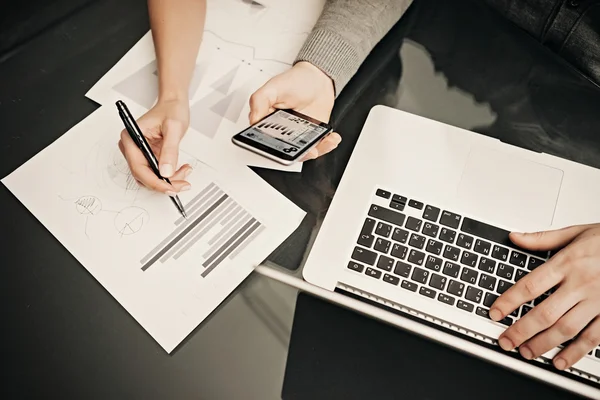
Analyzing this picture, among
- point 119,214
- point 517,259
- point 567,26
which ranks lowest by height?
point 119,214

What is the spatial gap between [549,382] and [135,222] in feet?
1.58

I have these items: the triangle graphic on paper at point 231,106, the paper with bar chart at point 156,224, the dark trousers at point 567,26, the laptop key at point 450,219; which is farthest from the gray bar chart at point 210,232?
the dark trousers at point 567,26

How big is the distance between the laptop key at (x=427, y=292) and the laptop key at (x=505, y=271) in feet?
0.25

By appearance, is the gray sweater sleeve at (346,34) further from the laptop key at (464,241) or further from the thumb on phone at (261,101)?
the laptop key at (464,241)

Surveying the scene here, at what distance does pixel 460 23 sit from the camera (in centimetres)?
77

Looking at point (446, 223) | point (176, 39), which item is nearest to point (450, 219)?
point (446, 223)

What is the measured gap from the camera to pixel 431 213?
24.0 inches

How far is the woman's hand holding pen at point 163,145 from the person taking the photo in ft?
2.04

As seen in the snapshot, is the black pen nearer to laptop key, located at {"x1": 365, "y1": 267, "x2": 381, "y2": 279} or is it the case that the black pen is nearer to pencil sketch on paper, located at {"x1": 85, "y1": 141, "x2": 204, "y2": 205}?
pencil sketch on paper, located at {"x1": 85, "y1": 141, "x2": 204, "y2": 205}

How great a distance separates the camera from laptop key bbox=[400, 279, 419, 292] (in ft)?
1.89

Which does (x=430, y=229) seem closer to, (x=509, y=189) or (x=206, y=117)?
(x=509, y=189)

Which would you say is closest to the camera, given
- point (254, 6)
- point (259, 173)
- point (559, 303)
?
point (559, 303)

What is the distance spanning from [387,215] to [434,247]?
0.21 ft

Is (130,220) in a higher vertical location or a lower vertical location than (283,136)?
lower
